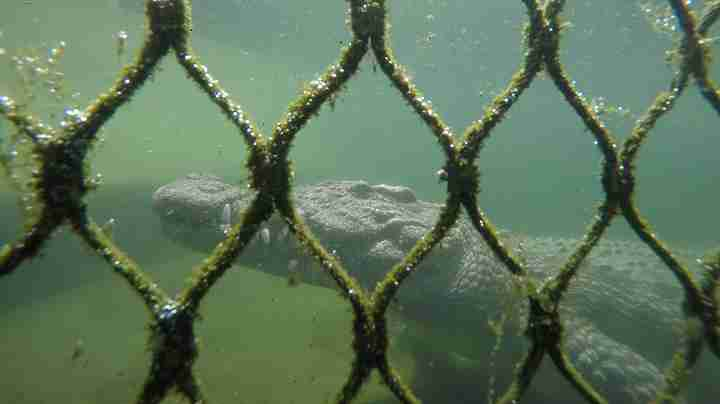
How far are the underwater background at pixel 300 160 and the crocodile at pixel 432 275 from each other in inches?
30.2

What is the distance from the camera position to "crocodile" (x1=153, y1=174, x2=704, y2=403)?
5273 millimetres

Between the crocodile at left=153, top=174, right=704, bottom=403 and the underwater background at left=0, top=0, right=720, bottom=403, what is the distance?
77 centimetres

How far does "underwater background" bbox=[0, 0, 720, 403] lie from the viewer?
4.74m

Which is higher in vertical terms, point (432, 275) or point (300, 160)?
point (432, 275)

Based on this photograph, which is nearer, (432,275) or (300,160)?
(432,275)

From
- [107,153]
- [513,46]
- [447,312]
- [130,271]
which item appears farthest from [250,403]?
[513,46]

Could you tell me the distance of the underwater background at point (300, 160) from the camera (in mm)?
4742

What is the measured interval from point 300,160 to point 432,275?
25.2 meters

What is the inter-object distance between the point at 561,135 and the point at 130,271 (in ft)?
170

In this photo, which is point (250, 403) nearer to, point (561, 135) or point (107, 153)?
point (107, 153)

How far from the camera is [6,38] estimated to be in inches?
1513

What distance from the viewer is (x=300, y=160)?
29672 millimetres

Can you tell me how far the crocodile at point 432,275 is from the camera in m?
5.27

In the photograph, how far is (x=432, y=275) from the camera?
5309 millimetres
